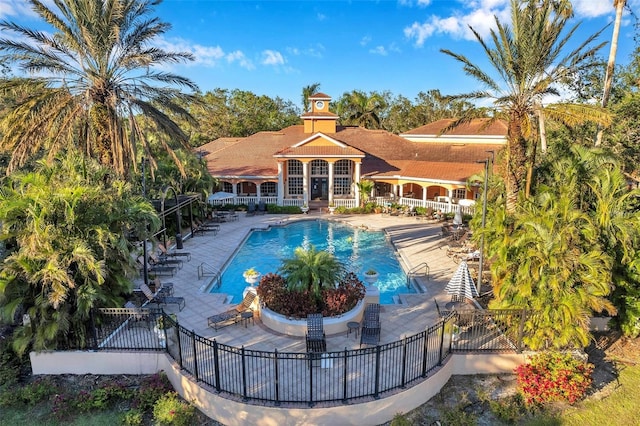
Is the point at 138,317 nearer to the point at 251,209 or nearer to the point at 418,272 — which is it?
the point at 418,272

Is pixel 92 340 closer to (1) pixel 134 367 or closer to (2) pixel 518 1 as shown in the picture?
(1) pixel 134 367

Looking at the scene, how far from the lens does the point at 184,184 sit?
2567 cm

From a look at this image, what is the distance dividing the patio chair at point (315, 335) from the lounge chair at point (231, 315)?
290cm

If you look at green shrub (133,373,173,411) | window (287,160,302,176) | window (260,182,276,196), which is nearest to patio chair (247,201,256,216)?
window (260,182,276,196)

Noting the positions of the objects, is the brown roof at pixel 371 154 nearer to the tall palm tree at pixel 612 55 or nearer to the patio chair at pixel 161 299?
the tall palm tree at pixel 612 55

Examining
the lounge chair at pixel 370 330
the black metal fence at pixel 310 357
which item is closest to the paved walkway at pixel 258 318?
the lounge chair at pixel 370 330

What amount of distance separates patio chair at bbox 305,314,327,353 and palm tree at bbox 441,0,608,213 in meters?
9.55

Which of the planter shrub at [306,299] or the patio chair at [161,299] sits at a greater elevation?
the planter shrub at [306,299]

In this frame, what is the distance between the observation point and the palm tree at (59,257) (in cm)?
1004

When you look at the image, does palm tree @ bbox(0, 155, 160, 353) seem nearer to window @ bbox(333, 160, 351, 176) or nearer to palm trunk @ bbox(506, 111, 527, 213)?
palm trunk @ bbox(506, 111, 527, 213)

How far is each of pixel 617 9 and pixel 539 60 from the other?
11.0m

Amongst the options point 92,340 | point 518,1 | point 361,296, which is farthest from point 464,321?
point 518,1

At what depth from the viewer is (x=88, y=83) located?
1394cm

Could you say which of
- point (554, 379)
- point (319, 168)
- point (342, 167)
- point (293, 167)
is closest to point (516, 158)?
point (554, 379)
